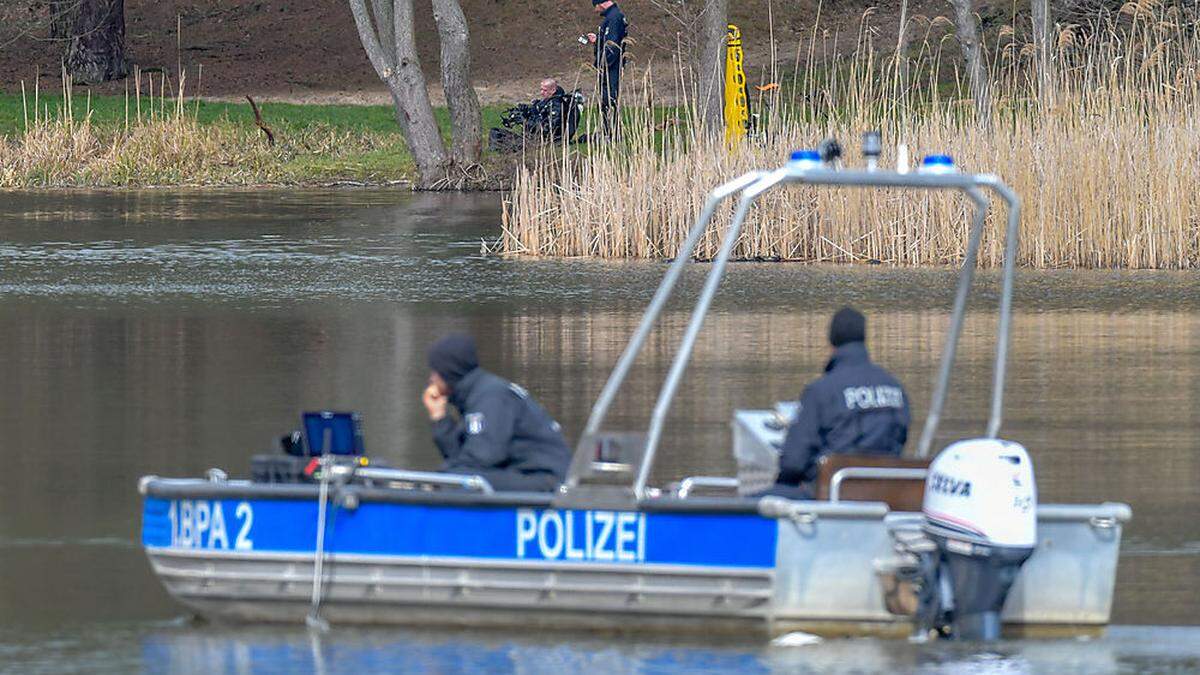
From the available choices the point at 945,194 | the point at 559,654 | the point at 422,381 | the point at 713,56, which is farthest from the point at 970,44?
the point at 559,654

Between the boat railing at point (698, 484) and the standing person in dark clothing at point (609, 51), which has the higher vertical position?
the standing person in dark clothing at point (609, 51)

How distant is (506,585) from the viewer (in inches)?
327

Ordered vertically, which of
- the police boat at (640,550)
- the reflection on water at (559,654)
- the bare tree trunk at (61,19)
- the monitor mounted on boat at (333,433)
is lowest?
the reflection on water at (559,654)

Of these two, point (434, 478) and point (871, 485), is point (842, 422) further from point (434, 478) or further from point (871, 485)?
point (434, 478)

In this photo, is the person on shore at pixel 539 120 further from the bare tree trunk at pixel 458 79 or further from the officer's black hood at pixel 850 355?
the officer's black hood at pixel 850 355

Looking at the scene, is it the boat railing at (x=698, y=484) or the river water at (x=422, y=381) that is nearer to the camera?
the river water at (x=422, y=381)

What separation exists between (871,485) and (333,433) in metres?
2.10

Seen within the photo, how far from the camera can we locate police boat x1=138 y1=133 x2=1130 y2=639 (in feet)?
26.7

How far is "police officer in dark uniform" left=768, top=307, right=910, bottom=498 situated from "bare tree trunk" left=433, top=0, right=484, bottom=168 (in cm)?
2248

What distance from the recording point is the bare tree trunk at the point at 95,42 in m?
45.8

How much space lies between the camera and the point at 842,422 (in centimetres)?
861

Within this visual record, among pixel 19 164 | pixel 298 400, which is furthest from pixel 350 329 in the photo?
pixel 19 164

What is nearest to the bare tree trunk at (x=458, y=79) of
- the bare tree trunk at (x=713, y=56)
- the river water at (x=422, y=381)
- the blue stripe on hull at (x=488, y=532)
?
the bare tree trunk at (x=713, y=56)

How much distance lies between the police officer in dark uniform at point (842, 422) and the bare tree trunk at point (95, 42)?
3867 centimetres
